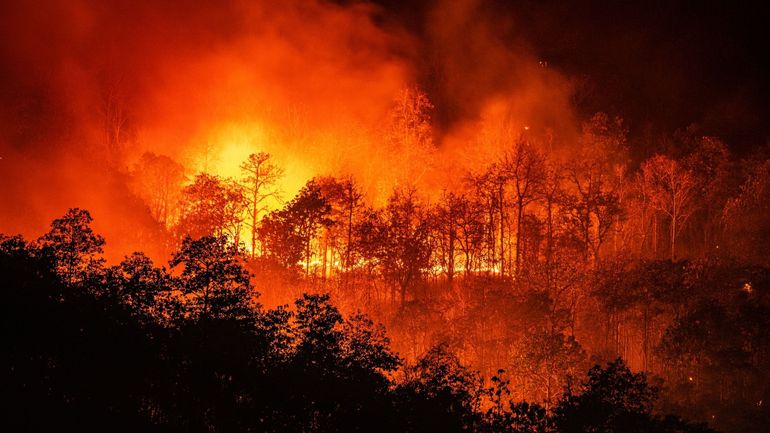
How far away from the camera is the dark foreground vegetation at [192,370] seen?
14.8m

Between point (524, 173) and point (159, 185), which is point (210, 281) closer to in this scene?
point (524, 173)

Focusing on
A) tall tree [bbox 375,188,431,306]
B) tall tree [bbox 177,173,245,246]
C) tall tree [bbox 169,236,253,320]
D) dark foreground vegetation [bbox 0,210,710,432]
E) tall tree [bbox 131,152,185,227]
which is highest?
tall tree [bbox 131,152,185,227]

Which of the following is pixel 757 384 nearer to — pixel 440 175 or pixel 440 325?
pixel 440 325

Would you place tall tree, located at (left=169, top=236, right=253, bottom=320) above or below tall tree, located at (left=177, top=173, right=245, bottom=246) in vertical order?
below

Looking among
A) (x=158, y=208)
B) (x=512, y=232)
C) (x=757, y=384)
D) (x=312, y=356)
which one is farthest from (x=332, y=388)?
(x=158, y=208)

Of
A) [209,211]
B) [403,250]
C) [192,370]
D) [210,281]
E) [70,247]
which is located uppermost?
[209,211]

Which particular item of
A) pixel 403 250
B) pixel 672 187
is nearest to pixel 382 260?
A: pixel 403 250

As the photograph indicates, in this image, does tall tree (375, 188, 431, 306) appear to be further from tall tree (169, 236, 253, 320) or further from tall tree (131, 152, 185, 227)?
tall tree (169, 236, 253, 320)

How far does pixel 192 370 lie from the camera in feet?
53.7

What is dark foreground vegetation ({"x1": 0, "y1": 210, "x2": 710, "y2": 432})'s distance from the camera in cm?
1480

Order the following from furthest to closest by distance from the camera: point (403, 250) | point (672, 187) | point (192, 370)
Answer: point (672, 187)
point (403, 250)
point (192, 370)

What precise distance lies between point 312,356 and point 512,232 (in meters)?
37.7

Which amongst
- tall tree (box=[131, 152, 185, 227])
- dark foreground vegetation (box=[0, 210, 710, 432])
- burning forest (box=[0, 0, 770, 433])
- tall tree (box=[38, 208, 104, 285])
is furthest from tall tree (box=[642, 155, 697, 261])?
tall tree (box=[38, 208, 104, 285])

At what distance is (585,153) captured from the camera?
6119 centimetres
